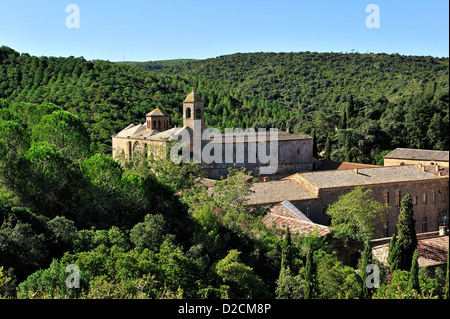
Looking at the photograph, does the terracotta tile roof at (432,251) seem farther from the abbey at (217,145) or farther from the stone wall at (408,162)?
the stone wall at (408,162)

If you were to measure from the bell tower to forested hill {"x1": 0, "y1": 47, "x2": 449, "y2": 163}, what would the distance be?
729cm

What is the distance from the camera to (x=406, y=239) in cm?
2039

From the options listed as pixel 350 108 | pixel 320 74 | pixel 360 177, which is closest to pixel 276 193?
pixel 360 177

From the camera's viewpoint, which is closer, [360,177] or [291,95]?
[360,177]

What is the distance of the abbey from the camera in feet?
109

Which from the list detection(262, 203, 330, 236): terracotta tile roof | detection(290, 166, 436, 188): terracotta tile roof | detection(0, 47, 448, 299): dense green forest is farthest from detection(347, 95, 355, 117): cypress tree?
detection(262, 203, 330, 236): terracotta tile roof

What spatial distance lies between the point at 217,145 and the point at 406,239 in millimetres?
16324

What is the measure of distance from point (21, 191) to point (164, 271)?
6935 mm

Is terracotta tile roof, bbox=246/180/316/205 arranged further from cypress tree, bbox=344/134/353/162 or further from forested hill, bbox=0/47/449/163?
cypress tree, bbox=344/134/353/162

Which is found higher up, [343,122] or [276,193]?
[343,122]

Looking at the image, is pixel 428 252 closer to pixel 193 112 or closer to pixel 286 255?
pixel 286 255

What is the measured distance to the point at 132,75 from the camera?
6384cm
